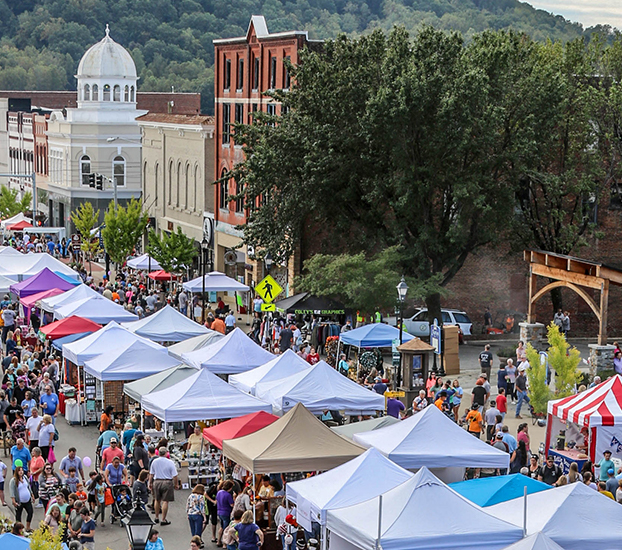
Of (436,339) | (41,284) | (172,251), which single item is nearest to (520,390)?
(436,339)

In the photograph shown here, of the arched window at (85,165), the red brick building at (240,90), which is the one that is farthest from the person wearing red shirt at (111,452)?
the arched window at (85,165)

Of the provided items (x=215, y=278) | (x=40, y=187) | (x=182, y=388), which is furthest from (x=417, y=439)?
(x=40, y=187)

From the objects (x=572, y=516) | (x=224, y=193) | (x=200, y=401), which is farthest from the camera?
(x=224, y=193)

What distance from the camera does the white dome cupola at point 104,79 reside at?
267 ft

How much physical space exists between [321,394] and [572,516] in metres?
8.67

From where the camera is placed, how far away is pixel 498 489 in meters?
16.9

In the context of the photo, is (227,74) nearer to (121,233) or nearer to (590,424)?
(121,233)

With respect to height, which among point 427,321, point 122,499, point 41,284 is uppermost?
point 122,499

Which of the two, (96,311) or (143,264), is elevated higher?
(96,311)

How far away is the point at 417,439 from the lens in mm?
19406

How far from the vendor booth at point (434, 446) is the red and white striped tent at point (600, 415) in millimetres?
3155

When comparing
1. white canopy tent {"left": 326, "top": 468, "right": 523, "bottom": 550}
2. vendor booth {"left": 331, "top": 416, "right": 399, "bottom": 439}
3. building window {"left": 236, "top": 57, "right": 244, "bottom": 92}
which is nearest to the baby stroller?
vendor booth {"left": 331, "top": 416, "right": 399, "bottom": 439}

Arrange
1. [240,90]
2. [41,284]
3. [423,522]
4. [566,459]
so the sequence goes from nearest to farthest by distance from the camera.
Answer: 1. [423,522]
2. [566,459]
3. [41,284]
4. [240,90]

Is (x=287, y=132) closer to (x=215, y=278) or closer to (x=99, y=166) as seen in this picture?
(x=215, y=278)
